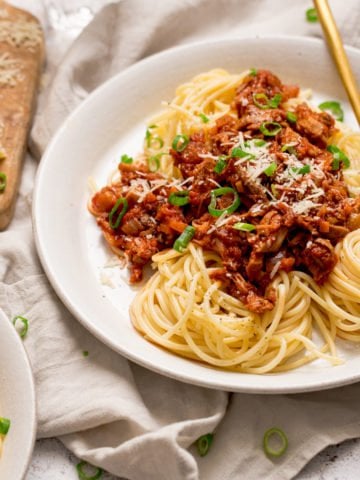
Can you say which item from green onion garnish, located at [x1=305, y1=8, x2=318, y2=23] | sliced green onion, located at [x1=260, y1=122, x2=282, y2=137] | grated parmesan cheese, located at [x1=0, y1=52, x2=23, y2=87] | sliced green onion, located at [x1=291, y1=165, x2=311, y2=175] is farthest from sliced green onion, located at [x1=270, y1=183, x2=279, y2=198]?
grated parmesan cheese, located at [x1=0, y1=52, x2=23, y2=87]

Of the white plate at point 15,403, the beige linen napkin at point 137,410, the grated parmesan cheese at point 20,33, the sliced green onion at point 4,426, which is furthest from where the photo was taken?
the grated parmesan cheese at point 20,33

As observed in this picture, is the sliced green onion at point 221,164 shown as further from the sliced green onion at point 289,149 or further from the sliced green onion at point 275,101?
the sliced green onion at point 275,101

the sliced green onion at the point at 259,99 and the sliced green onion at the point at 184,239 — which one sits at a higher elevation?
the sliced green onion at the point at 259,99

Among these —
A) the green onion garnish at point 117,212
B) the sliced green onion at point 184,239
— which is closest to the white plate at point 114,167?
the green onion garnish at point 117,212

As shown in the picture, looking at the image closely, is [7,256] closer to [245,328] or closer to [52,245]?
[52,245]

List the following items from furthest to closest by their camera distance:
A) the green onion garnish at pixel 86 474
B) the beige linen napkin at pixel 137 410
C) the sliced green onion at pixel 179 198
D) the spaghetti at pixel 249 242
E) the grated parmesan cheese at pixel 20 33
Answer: the grated parmesan cheese at pixel 20 33 < the sliced green onion at pixel 179 198 < the spaghetti at pixel 249 242 < the green onion garnish at pixel 86 474 < the beige linen napkin at pixel 137 410

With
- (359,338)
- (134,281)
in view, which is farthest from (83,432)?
(359,338)

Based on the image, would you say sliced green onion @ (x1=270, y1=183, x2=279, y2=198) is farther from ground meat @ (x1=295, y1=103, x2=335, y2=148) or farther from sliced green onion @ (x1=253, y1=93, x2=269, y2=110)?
sliced green onion @ (x1=253, y1=93, x2=269, y2=110)

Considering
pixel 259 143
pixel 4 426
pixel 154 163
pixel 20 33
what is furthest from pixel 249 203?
pixel 20 33
